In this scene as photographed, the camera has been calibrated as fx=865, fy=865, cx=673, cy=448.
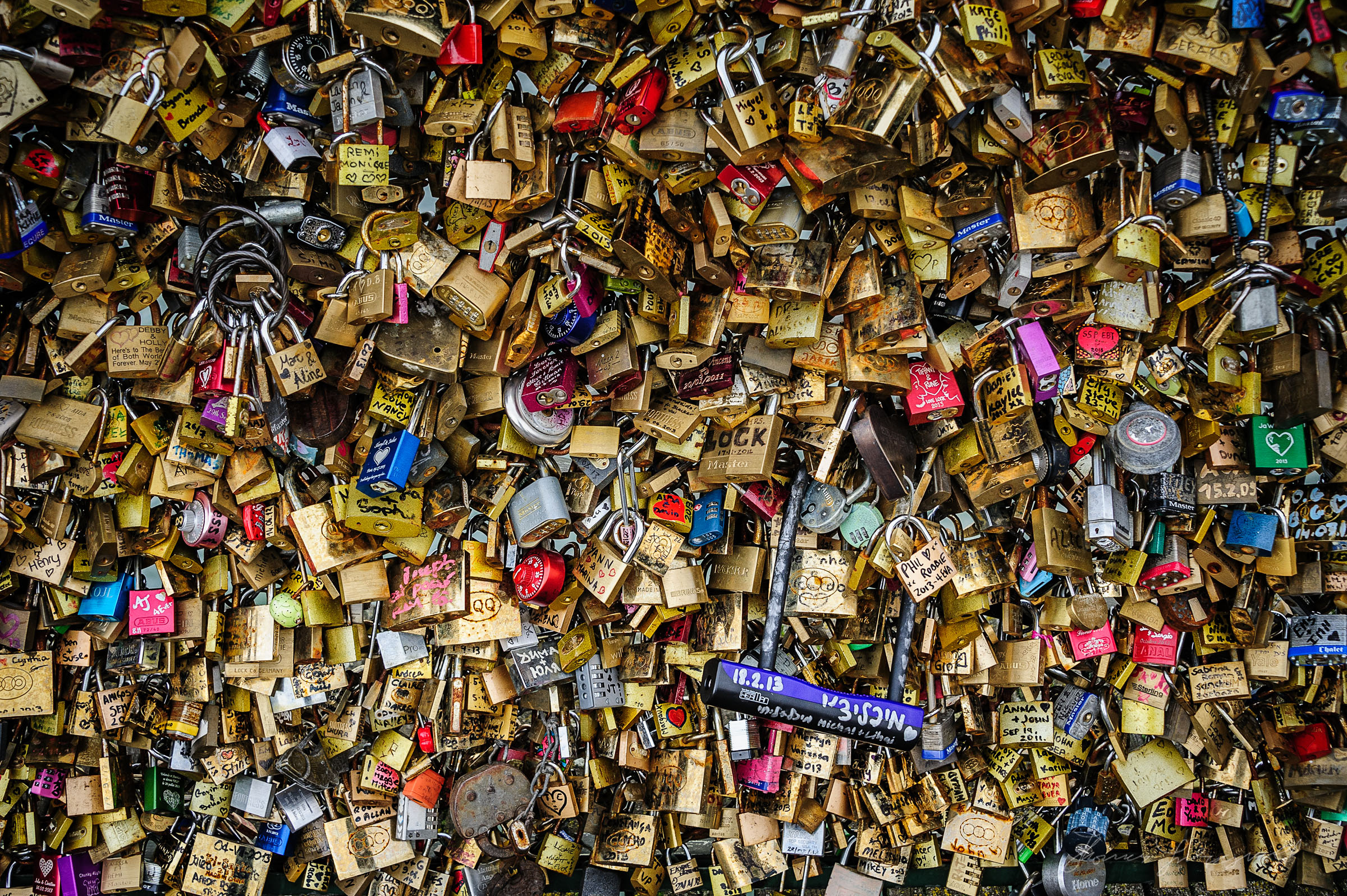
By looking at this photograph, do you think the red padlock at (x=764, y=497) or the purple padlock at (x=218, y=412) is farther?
the red padlock at (x=764, y=497)

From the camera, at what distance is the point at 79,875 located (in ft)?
8.70

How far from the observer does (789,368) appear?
2354 millimetres

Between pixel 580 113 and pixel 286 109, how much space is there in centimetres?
73

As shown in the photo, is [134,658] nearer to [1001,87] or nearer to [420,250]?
[420,250]

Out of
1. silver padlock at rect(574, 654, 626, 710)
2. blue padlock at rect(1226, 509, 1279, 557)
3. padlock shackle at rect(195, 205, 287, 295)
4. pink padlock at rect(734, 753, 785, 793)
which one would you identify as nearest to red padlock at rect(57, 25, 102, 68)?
padlock shackle at rect(195, 205, 287, 295)

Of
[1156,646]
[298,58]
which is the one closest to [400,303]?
[298,58]

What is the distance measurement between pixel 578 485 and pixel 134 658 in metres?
1.42

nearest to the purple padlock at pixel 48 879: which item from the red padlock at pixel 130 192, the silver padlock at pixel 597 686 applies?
the silver padlock at pixel 597 686

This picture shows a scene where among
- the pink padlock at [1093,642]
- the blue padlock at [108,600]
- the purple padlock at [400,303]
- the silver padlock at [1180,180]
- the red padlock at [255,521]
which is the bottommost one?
the pink padlock at [1093,642]

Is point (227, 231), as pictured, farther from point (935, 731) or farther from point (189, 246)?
point (935, 731)

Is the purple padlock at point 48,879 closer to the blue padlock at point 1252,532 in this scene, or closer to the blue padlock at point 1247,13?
the blue padlock at point 1252,532

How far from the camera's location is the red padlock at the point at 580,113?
6.93 feet

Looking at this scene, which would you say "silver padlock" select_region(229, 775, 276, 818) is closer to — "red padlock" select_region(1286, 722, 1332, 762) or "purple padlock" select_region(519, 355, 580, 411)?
"purple padlock" select_region(519, 355, 580, 411)

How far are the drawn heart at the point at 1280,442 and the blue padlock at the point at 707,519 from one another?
154cm
